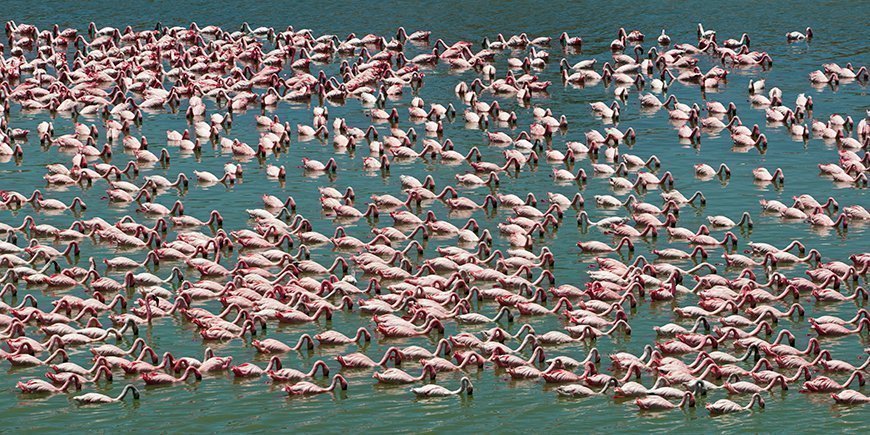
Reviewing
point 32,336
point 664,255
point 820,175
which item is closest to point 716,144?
point 820,175

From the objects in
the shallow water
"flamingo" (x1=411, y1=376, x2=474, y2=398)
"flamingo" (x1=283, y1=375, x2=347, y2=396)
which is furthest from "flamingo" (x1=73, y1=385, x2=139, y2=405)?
"flamingo" (x1=411, y1=376, x2=474, y2=398)

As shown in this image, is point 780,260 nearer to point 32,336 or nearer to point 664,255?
point 664,255

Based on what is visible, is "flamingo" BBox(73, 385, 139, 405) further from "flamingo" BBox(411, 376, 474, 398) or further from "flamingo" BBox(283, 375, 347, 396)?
"flamingo" BBox(411, 376, 474, 398)

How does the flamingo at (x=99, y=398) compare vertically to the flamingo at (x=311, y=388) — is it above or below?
above

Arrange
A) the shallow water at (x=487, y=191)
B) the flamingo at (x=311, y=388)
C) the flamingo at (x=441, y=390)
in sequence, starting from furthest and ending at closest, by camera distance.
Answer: the flamingo at (x=311, y=388)
the flamingo at (x=441, y=390)
the shallow water at (x=487, y=191)

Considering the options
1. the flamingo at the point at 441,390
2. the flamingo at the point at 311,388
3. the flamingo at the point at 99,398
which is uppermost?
the flamingo at the point at 99,398

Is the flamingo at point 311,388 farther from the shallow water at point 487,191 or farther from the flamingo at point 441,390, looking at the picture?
the flamingo at point 441,390

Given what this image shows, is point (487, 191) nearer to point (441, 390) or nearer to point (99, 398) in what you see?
point (441, 390)

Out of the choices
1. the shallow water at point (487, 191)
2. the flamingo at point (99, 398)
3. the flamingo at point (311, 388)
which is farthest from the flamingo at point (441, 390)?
the flamingo at point (99, 398)

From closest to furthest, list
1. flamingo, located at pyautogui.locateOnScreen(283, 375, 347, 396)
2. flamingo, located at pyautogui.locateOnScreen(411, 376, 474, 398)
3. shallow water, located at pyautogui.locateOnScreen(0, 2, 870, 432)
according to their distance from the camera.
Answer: shallow water, located at pyautogui.locateOnScreen(0, 2, 870, 432), flamingo, located at pyautogui.locateOnScreen(411, 376, 474, 398), flamingo, located at pyautogui.locateOnScreen(283, 375, 347, 396)
